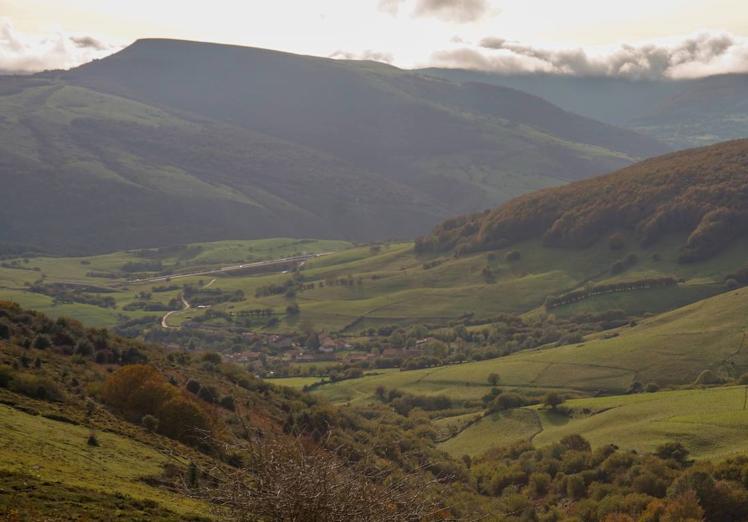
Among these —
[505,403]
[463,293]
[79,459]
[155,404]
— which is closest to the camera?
[79,459]

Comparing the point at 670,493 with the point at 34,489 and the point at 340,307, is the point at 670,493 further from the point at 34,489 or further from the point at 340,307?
the point at 340,307

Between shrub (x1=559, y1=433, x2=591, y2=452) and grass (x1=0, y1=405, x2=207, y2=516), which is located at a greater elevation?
grass (x1=0, y1=405, x2=207, y2=516)

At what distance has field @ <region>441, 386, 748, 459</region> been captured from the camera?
64.4 meters

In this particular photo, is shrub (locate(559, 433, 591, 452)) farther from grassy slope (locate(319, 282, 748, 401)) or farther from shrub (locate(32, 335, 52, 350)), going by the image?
shrub (locate(32, 335, 52, 350))

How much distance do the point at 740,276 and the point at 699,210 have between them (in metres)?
27.8

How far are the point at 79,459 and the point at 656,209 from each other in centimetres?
15805

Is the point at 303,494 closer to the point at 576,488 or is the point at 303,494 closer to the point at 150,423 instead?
the point at 150,423

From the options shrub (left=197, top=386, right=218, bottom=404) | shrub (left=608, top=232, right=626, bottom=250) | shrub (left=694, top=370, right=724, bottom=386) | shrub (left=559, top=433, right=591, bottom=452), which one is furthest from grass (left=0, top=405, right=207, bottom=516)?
shrub (left=608, top=232, right=626, bottom=250)

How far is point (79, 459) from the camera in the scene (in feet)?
108

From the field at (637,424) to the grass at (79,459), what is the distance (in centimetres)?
4116

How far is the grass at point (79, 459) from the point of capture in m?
29.1

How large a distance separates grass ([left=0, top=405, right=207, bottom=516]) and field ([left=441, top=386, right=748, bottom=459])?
41156 millimetres

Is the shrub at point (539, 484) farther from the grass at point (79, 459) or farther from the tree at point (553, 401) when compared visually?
the grass at point (79, 459)

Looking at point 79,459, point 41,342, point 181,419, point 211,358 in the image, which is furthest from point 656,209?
point 79,459
